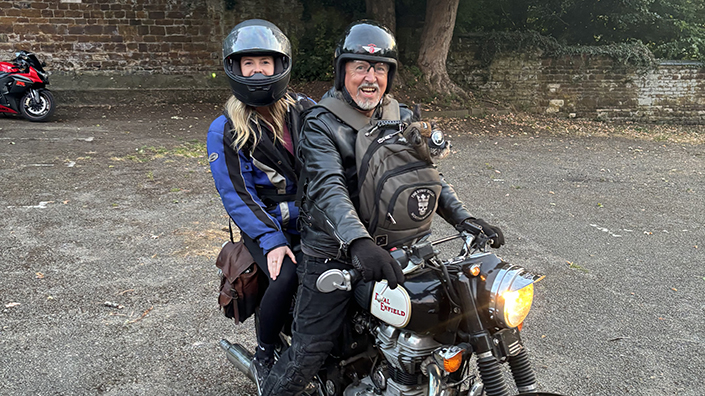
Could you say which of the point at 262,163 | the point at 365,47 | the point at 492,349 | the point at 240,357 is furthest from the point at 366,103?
the point at 240,357

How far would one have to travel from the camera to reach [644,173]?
385 inches

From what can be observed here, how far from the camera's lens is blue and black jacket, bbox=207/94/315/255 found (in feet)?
8.78

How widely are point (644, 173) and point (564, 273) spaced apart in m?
5.67

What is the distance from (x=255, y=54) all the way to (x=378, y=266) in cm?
143

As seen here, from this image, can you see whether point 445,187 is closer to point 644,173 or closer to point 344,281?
point 344,281

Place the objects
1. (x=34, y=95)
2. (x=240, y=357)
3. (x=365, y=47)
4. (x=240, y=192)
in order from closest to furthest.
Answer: (x=365, y=47)
(x=240, y=192)
(x=240, y=357)
(x=34, y=95)

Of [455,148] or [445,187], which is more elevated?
[445,187]

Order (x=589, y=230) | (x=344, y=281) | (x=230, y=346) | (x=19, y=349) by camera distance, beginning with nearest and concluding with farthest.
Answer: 1. (x=344, y=281)
2. (x=230, y=346)
3. (x=19, y=349)
4. (x=589, y=230)

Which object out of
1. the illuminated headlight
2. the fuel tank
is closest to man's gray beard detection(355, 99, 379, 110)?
the fuel tank

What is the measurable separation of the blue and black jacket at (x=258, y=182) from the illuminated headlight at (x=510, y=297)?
114 cm

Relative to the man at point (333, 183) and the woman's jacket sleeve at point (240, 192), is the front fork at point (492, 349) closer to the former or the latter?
the man at point (333, 183)

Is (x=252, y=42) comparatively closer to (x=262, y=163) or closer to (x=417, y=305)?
(x=262, y=163)

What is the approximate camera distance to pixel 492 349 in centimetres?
194

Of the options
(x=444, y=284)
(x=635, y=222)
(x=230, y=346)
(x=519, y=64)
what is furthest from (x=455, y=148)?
(x=444, y=284)
